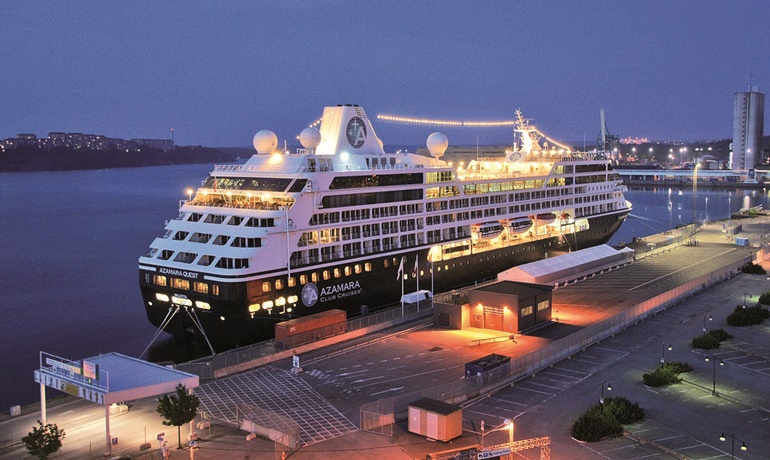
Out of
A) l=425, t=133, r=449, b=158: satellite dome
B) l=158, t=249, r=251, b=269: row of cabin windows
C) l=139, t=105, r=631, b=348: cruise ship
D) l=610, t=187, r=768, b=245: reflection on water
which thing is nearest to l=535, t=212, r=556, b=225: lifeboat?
l=139, t=105, r=631, b=348: cruise ship

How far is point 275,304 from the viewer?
37.0m

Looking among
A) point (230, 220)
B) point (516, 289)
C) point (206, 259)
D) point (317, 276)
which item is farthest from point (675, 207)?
point (206, 259)

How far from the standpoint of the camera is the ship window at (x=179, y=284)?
36.9 meters

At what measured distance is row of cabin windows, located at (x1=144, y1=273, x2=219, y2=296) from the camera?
35.7m

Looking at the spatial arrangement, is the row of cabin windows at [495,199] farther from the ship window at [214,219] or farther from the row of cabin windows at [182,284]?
the row of cabin windows at [182,284]

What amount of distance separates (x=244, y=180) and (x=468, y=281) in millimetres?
18272

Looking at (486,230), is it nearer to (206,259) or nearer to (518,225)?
(518,225)

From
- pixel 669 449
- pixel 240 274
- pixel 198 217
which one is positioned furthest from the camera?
pixel 198 217

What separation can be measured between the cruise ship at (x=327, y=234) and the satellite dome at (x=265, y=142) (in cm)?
9

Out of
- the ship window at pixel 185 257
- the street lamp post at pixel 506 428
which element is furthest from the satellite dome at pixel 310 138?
the street lamp post at pixel 506 428

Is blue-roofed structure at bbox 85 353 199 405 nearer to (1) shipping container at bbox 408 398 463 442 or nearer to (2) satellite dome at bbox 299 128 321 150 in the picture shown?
(1) shipping container at bbox 408 398 463 442

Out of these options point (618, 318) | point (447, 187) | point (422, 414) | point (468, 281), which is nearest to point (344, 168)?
point (447, 187)

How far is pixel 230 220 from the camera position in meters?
38.4

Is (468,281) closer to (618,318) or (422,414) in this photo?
(618,318)
